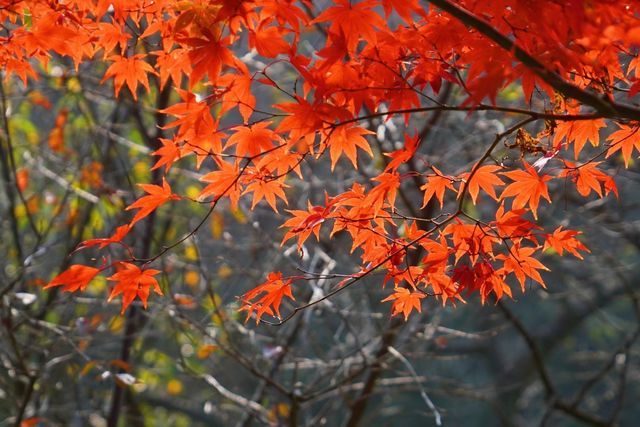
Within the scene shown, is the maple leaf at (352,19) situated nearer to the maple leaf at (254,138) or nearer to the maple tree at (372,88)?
the maple tree at (372,88)

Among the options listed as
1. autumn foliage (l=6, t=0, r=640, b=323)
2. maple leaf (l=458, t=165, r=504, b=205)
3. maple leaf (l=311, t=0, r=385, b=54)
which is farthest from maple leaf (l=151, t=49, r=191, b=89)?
maple leaf (l=458, t=165, r=504, b=205)

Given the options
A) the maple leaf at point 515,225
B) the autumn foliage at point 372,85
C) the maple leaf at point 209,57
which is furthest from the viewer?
the maple leaf at point 515,225

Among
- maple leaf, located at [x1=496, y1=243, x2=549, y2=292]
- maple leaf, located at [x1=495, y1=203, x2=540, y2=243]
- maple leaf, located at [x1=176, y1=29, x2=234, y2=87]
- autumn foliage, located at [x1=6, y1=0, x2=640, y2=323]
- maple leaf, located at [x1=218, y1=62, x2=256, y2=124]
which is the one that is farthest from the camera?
maple leaf, located at [x1=496, y1=243, x2=549, y2=292]

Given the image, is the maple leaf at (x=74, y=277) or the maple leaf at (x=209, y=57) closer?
the maple leaf at (x=209, y=57)

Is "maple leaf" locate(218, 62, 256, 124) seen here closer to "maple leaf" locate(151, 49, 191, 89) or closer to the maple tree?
the maple tree

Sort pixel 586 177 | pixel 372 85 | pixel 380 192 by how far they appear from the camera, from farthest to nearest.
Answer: pixel 586 177, pixel 380 192, pixel 372 85

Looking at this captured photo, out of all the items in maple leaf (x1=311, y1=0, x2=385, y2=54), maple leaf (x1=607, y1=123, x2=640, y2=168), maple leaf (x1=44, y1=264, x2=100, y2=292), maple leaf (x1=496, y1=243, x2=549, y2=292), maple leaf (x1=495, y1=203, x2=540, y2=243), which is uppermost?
maple leaf (x1=311, y1=0, x2=385, y2=54)

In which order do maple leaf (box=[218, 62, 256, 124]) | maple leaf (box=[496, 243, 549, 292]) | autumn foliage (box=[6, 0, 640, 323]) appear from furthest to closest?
maple leaf (box=[496, 243, 549, 292]), maple leaf (box=[218, 62, 256, 124]), autumn foliage (box=[6, 0, 640, 323])

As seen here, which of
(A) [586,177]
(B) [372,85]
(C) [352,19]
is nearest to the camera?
(C) [352,19]

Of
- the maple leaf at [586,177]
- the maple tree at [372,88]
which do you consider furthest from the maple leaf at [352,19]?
the maple leaf at [586,177]

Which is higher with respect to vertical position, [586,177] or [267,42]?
[267,42]

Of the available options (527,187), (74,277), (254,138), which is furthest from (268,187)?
(527,187)

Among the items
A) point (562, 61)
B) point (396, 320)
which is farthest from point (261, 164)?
point (396, 320)

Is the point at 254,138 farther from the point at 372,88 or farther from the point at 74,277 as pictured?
the point at 74,277
